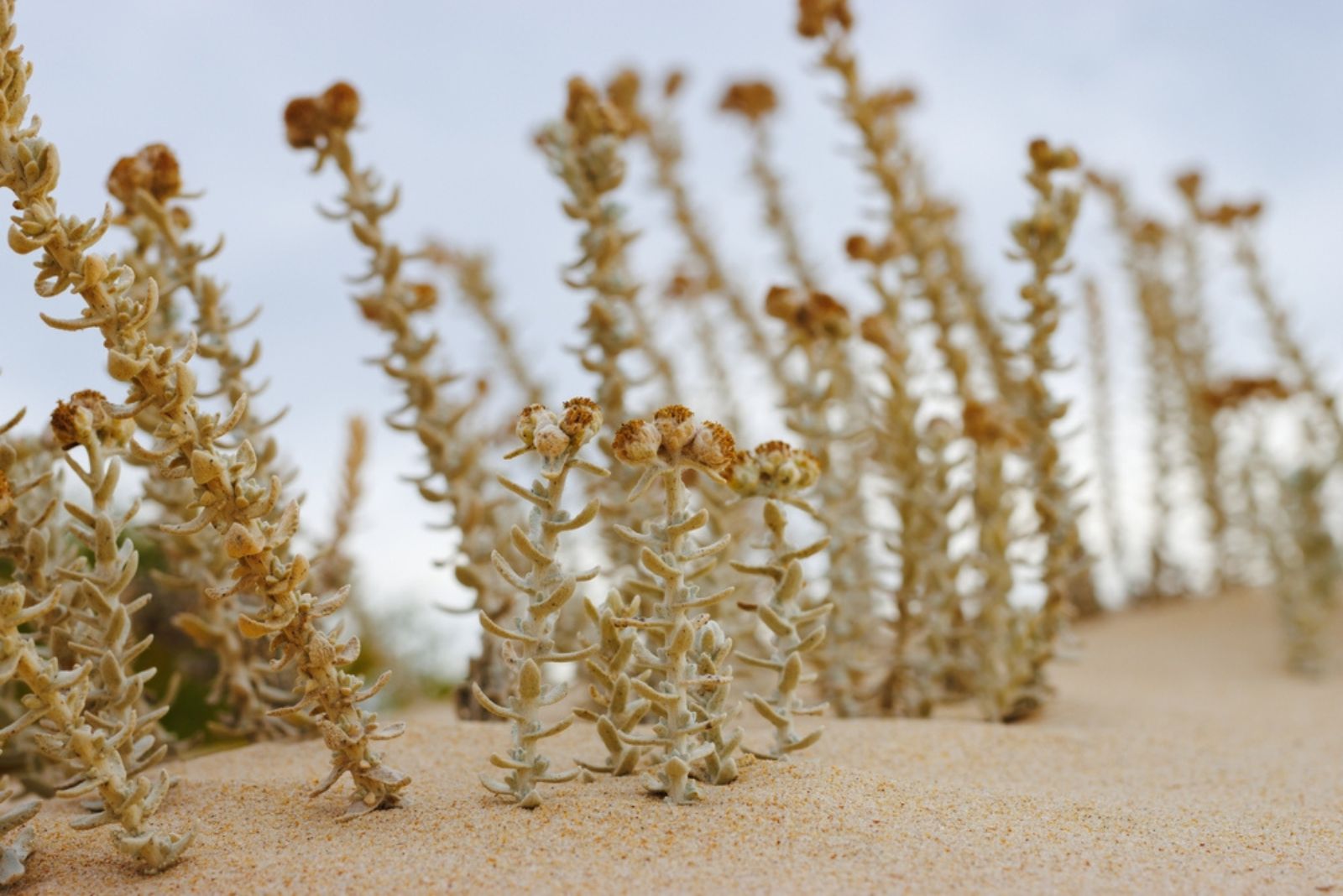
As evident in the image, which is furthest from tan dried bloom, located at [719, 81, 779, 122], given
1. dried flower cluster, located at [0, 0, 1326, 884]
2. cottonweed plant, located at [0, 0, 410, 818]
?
cottonweed plant, located at [0, 0, 410, 818]

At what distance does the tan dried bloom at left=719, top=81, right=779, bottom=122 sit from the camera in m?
4.45

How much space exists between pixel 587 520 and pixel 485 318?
3044 mm

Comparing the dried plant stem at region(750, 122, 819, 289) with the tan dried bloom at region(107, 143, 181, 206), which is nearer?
the tan dried bloom at region(107, 143, 181, 206)

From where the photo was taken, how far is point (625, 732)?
5.73 feet

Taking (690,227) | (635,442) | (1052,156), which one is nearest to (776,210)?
(690,227)

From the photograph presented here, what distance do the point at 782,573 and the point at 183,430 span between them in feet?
2.85

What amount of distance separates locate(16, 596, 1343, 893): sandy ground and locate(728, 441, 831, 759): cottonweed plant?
94 mm

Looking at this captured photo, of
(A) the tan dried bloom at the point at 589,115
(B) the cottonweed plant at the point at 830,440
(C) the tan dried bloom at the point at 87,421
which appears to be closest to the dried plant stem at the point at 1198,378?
(B) the cottonweed plant at the point at 830,440

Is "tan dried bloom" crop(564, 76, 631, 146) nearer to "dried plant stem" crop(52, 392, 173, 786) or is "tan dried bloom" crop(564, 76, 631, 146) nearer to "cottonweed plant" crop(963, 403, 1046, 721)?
"cottonweed plant" crop(963, 403, 1046, 721)

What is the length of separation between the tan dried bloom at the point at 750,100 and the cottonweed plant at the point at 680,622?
10.2 feet

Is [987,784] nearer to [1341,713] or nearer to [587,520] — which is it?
[587,520]

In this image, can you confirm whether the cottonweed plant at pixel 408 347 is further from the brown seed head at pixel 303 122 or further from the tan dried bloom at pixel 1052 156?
the tan dried bloom at pixel 1052 156

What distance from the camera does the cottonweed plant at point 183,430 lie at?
1425mm

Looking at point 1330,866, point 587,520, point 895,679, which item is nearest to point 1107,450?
point 895,679
